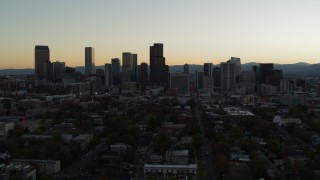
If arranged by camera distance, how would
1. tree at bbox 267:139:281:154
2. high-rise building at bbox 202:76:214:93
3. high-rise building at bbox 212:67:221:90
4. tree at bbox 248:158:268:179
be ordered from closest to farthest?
1. tree at bbox 248:158:268:179
2. tree at bbox 267:139:281:154
3. high-rise building at bbox 202:76:214:93
4. high-rise building at bbox 212:67:221:90

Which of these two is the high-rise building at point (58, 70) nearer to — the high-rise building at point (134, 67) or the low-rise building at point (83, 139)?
the high-rise building at point (134, 67)

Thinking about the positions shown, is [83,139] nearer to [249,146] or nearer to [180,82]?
[249,146]

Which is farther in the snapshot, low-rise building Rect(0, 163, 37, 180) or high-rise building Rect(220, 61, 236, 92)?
high-rise building Rect(220, 61, 236, 92)

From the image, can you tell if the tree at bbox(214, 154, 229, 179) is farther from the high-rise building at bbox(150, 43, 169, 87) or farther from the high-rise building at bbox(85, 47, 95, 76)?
the high-rise building at bbox(85, 47, 95, 76)

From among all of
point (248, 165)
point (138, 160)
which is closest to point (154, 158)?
point (138, 160)

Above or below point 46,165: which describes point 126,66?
above

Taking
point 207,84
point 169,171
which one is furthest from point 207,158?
point 207,84

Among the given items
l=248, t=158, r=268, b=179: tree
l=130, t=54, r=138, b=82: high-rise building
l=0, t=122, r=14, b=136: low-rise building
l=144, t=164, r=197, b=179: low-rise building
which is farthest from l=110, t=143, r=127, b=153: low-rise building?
l=130, t=54, r=138, b=82: high-rise building
